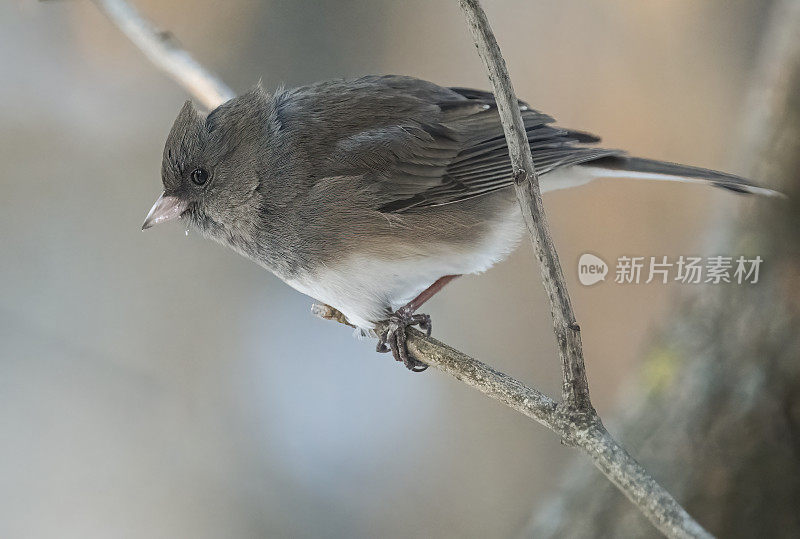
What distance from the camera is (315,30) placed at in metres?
1.68

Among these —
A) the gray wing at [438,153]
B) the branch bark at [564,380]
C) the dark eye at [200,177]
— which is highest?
the gray wing at [438,153]

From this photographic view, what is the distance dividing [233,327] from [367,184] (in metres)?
0.69

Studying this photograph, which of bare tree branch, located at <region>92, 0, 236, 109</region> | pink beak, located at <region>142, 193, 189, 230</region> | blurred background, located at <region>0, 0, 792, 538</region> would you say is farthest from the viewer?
blurred background, located at <region>0, 0, 792, 538</region>

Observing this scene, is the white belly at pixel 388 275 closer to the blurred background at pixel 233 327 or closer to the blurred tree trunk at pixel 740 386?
the blurred background at pixel 233 327

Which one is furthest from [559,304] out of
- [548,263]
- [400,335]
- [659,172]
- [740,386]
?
[740,386]

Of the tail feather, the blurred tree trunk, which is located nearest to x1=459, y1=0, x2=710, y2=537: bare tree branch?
the tail feather

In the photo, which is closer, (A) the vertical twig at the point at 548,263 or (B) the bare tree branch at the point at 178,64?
(A) the vertical twig at the point at 548,263

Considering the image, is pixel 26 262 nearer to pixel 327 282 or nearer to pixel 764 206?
pixel 327 282

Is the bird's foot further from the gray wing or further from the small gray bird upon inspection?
the gray wing

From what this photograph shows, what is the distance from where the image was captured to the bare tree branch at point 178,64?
1407mm

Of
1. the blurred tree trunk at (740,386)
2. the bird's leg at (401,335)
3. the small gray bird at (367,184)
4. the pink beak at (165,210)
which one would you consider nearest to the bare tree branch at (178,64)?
the small gray bird at (367,184)

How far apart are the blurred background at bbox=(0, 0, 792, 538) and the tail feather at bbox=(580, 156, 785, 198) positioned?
38cm

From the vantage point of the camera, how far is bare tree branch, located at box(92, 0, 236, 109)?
4.62 ft

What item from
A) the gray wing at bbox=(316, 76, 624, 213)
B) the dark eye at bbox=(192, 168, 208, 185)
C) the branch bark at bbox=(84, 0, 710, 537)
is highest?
the gray wing at bbox=(316, 76, 624, 213)
